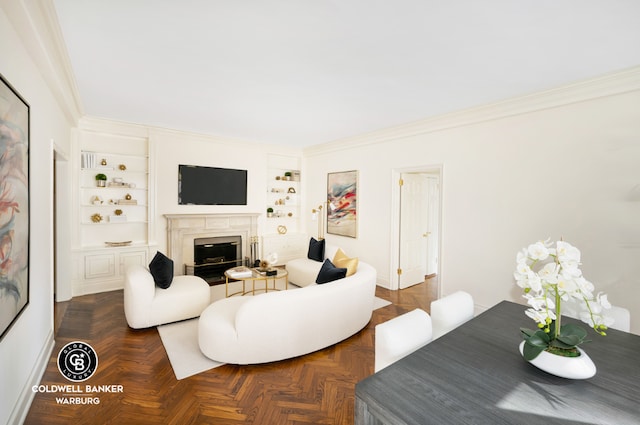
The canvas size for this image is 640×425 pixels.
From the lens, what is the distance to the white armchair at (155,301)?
124 inches

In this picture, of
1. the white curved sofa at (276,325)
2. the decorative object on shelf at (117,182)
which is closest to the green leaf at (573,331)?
the white curved sofa at (276,325)

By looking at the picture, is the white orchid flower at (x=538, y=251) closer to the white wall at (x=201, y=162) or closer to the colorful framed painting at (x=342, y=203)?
the colorful framed painting at (x=342, y=203)

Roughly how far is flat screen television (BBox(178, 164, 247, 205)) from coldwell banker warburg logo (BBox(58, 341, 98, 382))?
2.80m

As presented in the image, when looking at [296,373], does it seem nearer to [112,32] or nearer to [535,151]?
[112,32]

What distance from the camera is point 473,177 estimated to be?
3789 millimetres

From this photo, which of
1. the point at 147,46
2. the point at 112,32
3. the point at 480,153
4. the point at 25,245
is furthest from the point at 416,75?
the point at 25,245

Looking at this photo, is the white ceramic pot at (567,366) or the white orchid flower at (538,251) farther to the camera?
the white orchid flower at (538,251)

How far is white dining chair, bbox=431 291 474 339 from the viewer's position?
73.7 inches

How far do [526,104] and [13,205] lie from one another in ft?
15.2

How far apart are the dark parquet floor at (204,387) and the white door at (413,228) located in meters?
2.02

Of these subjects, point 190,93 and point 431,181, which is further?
point 431,181

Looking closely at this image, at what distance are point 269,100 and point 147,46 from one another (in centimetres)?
140

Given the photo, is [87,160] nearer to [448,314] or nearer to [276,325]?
[276,325]

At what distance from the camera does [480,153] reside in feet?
12.2
